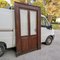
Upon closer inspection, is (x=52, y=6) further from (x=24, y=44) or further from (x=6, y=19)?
(x=6, y=19)

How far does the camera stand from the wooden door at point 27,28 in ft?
26.4

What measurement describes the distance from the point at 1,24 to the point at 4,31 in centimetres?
37

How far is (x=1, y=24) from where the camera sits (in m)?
7.77

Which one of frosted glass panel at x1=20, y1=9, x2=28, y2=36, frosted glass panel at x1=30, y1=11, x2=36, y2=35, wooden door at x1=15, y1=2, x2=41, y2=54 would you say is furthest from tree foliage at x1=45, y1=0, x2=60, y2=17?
frosted glass panel at x1=20, y1=9, x2=28, y2=36

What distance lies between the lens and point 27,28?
28.1 ft

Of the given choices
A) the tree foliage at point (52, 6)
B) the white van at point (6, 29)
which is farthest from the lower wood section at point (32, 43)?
the tree foliage at point (52, 6)

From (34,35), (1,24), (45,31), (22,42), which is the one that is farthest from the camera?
(45,31)

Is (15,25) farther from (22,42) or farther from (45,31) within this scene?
(45,31)

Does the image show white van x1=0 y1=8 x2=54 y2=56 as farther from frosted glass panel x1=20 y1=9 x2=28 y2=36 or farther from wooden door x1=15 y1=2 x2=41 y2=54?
frosted glass panel x1=20 y1=9 x2=28 y2=36

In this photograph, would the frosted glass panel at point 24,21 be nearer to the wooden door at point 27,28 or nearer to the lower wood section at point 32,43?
the wooden door at point 27,28

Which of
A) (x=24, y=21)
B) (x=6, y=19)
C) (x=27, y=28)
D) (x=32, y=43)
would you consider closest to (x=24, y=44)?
(x=32, y=43)

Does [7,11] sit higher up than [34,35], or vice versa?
[7,11]

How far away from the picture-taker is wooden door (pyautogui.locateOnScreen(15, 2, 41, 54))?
8040mm

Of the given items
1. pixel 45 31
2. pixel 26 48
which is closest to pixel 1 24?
pixel 26 48
